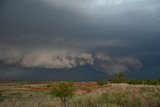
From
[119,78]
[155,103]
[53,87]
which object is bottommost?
[155,103]

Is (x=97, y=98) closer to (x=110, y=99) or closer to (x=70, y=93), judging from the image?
(x=110, y=99)

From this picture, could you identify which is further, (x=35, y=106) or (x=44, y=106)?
(x=44, y=106)

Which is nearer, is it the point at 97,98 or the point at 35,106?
the point at 35,106

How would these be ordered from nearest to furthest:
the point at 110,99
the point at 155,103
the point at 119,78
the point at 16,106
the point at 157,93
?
the point at 155,103 < the point at 157,93 < the point at 16,106 < the point at 110,99 < the point at 119,78

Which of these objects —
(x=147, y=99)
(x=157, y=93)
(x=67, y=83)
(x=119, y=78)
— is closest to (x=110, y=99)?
(x=67, y=83)

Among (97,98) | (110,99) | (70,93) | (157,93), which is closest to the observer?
(157,93)

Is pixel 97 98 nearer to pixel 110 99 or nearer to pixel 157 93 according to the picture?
pixel 110 99

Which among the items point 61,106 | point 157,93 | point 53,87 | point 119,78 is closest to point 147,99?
point 157,93

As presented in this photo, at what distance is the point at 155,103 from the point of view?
16.8m

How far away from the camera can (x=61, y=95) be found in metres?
24.3

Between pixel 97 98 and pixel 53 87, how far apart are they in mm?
5566

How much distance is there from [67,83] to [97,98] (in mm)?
5060

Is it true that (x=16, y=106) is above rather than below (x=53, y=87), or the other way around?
below

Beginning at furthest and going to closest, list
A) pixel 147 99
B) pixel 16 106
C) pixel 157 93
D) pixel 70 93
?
pixel 70 93, pixel 16 106, pixel 157 93, pixel 147 99
